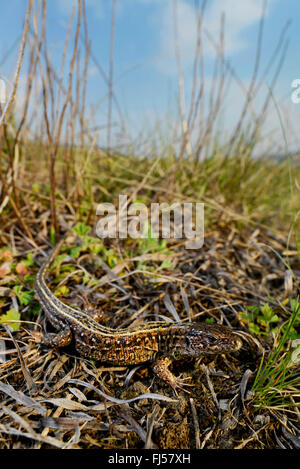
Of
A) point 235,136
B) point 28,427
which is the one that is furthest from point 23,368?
point 235,136

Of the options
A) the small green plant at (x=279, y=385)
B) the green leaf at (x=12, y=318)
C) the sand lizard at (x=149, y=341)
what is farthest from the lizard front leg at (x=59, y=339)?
the small green plant at (x=279, y=385)

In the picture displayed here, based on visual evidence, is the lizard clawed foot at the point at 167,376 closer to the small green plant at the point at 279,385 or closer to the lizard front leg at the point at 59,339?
the small green plant at the point at 279,385

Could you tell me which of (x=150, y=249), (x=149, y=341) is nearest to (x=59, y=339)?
(x=149, y=341)

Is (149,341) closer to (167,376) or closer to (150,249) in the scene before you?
(167,376)

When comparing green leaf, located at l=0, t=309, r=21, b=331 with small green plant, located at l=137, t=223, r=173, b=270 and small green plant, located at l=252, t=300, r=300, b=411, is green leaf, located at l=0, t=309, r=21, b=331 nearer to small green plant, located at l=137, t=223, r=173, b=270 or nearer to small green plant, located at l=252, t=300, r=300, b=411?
small green plant, located at l=137, t=223, r=173, b=270

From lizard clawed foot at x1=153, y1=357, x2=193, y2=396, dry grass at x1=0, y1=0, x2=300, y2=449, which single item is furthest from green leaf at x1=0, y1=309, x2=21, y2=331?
lizard clawed foot at x1=153, y1=357, x2=193, y2=396

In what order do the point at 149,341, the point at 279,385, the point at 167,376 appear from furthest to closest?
the point at 149,341
the point at 167,376
the point at 279,385

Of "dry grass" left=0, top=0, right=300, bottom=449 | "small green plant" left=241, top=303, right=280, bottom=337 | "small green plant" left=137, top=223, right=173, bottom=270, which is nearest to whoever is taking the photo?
"dry grass" left=0, top=0, right=300, bottom=449

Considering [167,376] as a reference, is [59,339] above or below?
above
